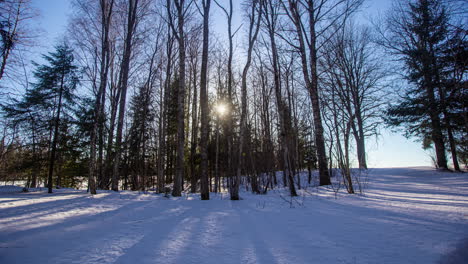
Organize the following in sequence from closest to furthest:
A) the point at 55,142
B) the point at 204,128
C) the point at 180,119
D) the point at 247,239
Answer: the point at 247,239 < the point at 204,128 < the point at 180,119 < the point at 55,142

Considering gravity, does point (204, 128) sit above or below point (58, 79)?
below

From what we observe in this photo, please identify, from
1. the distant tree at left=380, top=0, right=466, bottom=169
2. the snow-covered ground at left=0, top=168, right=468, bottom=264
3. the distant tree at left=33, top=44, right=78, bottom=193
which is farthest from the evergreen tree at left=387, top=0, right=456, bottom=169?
the distant tree at left=33, top=44, right=78, bottom=193

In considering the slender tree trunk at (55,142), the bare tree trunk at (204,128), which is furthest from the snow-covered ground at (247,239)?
the slender tree trunk at (55,142)

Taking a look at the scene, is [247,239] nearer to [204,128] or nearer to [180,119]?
[204,128]

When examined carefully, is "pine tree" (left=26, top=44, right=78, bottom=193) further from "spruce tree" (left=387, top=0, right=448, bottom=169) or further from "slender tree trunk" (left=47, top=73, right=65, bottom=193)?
"spruce tree" (left=387, top=0, right=448, bottom=169)

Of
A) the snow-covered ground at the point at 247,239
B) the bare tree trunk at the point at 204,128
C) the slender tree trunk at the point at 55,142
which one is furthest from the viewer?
the slender tree trunk at the point at 55,142

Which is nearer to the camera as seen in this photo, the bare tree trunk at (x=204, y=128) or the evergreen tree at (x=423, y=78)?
the bare tree trunk at (x=204, y=128)

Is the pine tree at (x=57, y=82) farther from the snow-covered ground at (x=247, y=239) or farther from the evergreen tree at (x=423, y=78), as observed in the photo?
the evergreen tree at (x=423, y=78)

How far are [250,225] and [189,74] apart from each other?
45.5ft

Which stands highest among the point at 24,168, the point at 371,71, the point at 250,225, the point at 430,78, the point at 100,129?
the point at 371,71

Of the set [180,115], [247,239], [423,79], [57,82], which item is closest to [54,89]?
[57,82]

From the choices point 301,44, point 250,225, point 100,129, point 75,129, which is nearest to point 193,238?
point 250,225

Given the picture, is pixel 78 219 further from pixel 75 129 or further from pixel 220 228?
pixel 75 129

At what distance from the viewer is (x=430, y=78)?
1255 cm
